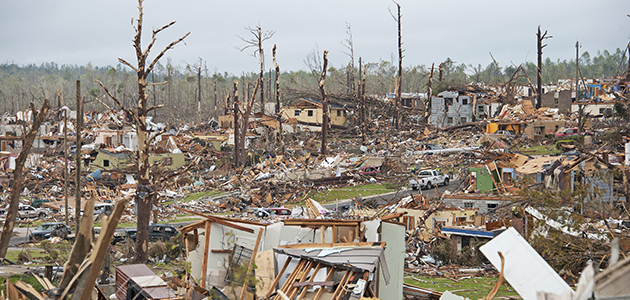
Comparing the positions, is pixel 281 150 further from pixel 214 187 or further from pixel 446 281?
pixel 446 281

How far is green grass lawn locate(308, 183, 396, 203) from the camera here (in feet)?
89.8

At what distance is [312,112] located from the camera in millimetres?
48281

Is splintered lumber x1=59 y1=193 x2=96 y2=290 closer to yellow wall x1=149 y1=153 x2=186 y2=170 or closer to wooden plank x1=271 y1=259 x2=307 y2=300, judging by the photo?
wooden plank x1=271 y1=259 x2=307 y2=300

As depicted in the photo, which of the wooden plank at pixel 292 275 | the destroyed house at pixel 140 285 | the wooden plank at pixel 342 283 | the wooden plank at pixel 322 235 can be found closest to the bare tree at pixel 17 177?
the destroyed house at pixel 140 285

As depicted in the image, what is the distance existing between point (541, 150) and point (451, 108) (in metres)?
15.0

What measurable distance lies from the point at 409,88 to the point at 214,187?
6578 centimetres

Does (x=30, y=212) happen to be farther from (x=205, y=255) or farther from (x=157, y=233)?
(x=205, y=255)

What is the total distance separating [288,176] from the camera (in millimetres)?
30562

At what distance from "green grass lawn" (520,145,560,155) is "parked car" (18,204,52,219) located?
2573 centimetres

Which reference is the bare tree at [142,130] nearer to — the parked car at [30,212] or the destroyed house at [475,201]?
the destroyed house at [475,201]

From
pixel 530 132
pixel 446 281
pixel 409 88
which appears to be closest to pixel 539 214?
pixel 446 281

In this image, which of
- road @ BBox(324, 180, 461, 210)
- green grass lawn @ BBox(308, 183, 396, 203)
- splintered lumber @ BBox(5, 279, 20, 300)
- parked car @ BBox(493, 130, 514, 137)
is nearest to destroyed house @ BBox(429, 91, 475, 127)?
parked car @ BBox(493, 130, 514, 137)

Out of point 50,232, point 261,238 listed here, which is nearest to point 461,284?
point 261,238

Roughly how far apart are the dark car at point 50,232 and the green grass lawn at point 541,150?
77.1ft
